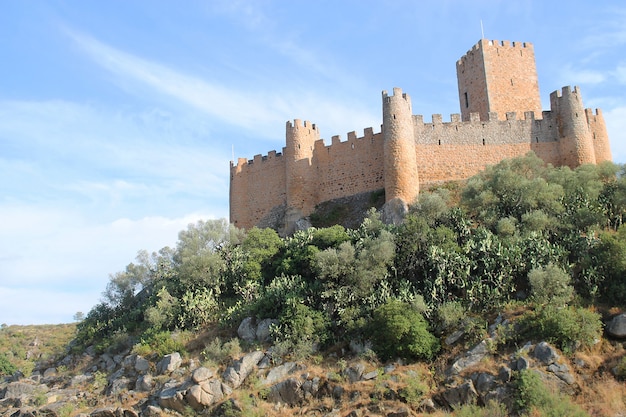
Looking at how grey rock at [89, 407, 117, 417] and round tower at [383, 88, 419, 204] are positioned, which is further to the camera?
round tower at [383, 88, 419, 204]

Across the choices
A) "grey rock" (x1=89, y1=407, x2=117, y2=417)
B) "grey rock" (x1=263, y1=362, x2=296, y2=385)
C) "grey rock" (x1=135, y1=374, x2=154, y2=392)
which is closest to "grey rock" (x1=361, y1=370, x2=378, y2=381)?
"grey rock" (x1=263, y1=362, x2=296, y2=385)

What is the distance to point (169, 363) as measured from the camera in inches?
1069

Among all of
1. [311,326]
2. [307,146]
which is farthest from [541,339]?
[307,146]

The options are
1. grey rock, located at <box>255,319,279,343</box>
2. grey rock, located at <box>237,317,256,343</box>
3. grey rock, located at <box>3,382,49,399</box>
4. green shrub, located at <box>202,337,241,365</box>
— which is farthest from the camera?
grey rock, located at <box>3,382,49,399</box>

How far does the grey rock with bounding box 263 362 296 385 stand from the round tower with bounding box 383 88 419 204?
1218 centimetres

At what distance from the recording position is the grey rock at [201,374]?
82.8ft

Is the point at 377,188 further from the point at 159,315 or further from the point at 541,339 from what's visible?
the point at 541,339

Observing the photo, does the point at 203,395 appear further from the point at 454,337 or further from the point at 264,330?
the point at 454,337

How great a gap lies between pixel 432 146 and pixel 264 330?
49.6 feet

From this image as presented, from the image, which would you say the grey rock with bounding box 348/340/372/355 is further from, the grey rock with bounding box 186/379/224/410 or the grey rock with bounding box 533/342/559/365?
the grey rock with bounding box 533/342/559/365

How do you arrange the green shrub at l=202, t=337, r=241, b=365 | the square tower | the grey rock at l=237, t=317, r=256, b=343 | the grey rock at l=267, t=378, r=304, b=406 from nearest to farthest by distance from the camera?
the grey rock at l=267, t=378, r=304, b=406, the green shrub at l=202, t=337, r=241, b=365, the grey rock at l=237, t=317, r=256, b=343, the square tower

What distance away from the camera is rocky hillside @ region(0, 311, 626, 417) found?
2097 centimetres

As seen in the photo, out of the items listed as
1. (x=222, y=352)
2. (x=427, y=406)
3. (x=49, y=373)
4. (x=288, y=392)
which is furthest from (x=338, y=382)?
(x=49, y=373)

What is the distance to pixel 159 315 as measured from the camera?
30297 millimetres
